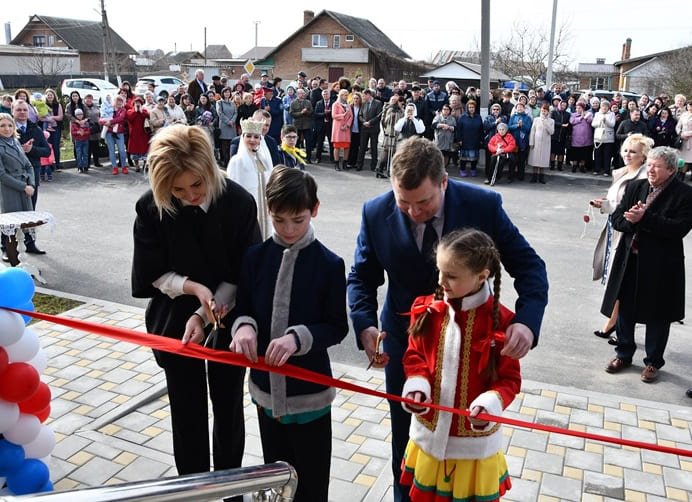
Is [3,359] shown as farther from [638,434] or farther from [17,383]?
[638,434]

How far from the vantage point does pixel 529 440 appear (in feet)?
14.7

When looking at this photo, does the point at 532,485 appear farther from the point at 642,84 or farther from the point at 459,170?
the point at 642,84

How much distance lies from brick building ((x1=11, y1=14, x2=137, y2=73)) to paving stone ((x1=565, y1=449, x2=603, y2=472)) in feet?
221

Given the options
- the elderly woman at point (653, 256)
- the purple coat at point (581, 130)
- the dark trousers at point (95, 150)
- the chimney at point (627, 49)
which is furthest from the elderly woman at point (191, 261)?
the chimney at point (627, 49)

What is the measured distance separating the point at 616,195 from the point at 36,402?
5.33m

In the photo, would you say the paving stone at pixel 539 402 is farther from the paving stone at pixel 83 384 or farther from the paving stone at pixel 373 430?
the paving stone at pixel 83 384

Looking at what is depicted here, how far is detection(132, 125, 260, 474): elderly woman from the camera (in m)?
2.95

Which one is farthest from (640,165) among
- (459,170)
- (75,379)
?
(459,170)

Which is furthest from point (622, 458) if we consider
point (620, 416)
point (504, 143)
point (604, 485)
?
point (504, 143)

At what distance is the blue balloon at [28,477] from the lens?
346cm

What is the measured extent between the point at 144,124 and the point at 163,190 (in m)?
14.8

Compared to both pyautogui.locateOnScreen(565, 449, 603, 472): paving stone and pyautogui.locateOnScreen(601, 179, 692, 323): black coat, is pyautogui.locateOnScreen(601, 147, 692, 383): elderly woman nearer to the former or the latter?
pyautogui.locateOnScreen(601, 179, 692, 323): black coat

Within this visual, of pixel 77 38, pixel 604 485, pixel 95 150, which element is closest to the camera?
pixel 604 485

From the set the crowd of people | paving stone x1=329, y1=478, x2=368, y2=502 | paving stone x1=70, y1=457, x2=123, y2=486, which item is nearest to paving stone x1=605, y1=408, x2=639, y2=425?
paving stone x1=329, y1=478, x2=368, y2=502
